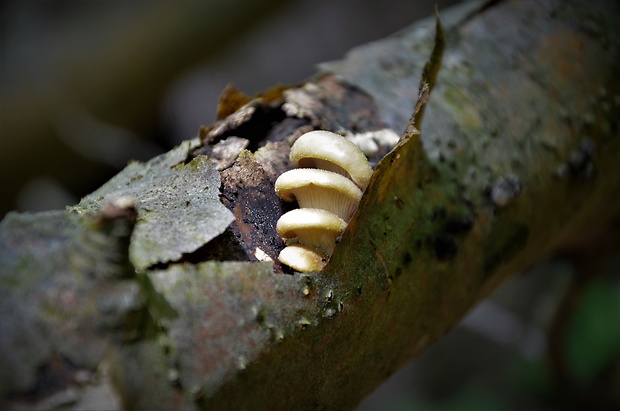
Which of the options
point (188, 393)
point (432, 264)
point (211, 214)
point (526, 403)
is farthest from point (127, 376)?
point (526, 403)

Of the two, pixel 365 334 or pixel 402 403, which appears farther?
pixel 402 403

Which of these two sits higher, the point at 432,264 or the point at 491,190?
the point at 491,190

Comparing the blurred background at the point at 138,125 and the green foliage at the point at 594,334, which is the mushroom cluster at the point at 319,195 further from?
the green foliage at the point at 594,334

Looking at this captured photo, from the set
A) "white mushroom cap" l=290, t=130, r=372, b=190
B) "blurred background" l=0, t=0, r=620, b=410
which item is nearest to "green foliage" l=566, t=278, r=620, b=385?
"blurred background" l=0, t=0, r=620, b=410

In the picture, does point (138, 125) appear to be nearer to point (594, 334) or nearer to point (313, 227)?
point (594, 334)

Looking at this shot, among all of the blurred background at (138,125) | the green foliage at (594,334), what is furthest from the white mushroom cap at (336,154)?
the green foliage at (594,334)

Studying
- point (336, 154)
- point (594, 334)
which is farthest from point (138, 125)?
Result: point (336, 154)

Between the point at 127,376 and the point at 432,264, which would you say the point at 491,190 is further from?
the point at 127,376

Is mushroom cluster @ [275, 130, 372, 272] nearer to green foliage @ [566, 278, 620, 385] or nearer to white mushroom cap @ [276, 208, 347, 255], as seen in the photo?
white mushroom cap @ [276, 208, 347, 255]
